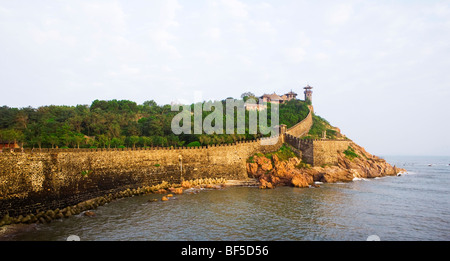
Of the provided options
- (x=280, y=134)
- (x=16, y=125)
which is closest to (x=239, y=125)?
(x=280, y=134)

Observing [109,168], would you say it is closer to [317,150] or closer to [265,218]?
[265,218]

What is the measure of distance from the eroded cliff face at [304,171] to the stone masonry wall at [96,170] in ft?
9.49

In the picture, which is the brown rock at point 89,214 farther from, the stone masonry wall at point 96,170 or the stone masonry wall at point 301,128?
the stone masonry wall at point 301,128

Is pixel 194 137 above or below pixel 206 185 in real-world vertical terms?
above

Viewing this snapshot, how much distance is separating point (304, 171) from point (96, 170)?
31.1 metres

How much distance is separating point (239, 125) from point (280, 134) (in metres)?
9.56

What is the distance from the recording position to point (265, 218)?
2461 cm

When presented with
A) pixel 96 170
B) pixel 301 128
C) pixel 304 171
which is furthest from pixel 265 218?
pixel 301 128

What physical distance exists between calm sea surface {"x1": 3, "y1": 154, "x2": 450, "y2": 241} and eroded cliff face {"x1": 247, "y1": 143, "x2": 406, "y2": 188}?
5.23 m

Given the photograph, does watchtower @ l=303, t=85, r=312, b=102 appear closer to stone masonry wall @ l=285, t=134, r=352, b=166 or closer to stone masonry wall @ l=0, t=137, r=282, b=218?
stone masonry wall @ l=285, t=134, r=352, b=166

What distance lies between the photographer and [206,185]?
→ 39.2m

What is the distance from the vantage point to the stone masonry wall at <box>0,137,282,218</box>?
24000 mm

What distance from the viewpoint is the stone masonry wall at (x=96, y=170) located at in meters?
24.0
